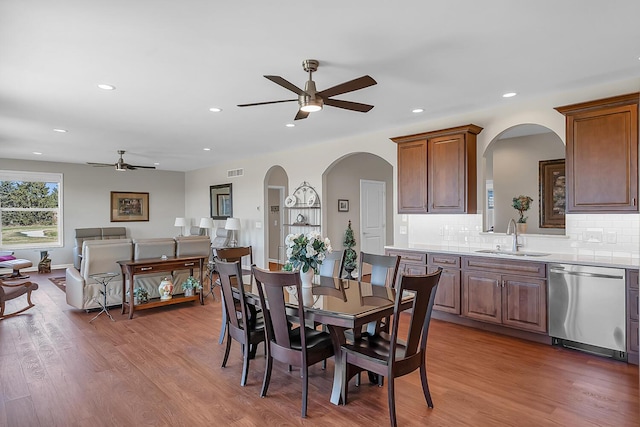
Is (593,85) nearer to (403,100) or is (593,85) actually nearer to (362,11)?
(403,100)

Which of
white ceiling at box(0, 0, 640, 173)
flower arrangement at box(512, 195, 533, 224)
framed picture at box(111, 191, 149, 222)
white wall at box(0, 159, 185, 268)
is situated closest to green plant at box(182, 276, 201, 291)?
white ceiling at box(0, 0, 640, 173)

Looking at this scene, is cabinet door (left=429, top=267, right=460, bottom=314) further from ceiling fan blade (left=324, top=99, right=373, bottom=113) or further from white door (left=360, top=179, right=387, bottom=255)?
white door (left=360, top=179, right=387, bottom=255)

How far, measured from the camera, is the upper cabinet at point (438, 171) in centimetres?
452

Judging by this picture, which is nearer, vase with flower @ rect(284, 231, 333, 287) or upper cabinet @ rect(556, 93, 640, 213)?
vase with flower @ rect(284, 231, 333, 287)

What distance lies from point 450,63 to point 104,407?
12.7 ft

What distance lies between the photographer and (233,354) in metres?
3.65

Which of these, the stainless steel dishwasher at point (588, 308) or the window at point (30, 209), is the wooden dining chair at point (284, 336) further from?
the window at point (30, 209)

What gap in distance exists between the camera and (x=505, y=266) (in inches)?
157

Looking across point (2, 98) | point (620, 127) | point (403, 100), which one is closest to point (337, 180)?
point (403, 100)

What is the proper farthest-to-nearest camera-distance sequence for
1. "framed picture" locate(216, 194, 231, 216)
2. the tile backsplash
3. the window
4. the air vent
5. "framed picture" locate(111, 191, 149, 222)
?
"framed picture" locate(111, 191, 149, 222) → "framed picture" locate(216, 194, 231, 216) → the air vent → the window → the tile backsplash

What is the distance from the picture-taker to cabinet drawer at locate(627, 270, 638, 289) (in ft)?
10.6

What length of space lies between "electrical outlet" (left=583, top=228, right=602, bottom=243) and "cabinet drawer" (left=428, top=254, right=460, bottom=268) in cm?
131

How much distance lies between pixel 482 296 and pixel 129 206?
9640 mm

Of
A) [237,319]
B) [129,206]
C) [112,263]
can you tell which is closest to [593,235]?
[237,319]
